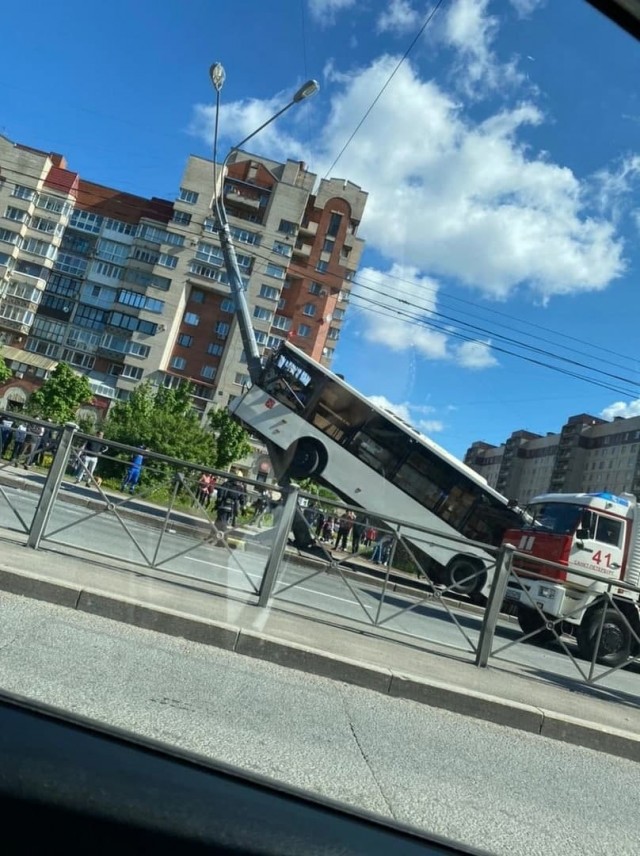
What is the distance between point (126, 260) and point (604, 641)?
68.3 meters

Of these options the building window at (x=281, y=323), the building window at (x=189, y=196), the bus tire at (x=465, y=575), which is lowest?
the bus tire at (x=465, y=575)

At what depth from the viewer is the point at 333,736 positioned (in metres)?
4.54

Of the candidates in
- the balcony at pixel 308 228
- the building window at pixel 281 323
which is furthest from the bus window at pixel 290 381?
the building window at pixel 281 323

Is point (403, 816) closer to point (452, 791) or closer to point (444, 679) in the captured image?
point (452, 791)

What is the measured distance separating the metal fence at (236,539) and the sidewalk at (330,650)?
1.47ft

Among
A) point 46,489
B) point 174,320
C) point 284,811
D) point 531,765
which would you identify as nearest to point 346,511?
point 46,489

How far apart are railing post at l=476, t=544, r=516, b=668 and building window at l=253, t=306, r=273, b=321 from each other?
59.7 m

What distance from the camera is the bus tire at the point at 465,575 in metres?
8.83

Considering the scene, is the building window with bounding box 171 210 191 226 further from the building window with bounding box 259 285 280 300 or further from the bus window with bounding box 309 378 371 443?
the bus window with bounding box 309 378 371 443

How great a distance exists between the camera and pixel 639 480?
8681 cm

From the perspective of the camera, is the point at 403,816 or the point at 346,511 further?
the point at 346,511

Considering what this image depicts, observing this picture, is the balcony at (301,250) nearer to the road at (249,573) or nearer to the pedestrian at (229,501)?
the pedestrian at (229,501)

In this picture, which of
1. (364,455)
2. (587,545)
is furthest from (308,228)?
(587,545)

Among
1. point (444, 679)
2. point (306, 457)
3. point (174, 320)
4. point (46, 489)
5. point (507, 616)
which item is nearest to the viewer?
point (444, 679)
